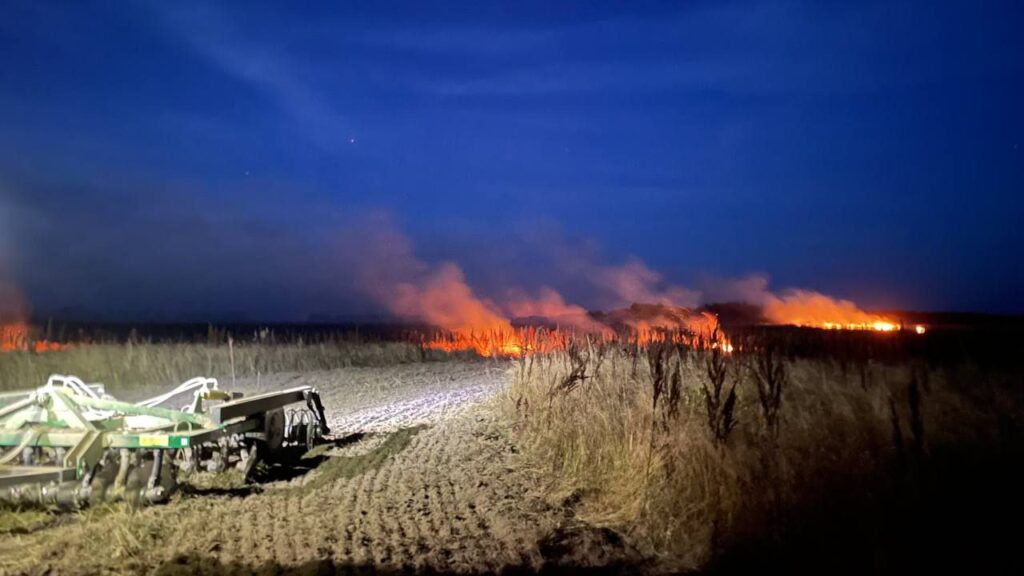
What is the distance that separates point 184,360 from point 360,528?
669 inches

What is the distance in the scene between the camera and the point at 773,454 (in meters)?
7.09

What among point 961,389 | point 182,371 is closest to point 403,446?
point 961,389

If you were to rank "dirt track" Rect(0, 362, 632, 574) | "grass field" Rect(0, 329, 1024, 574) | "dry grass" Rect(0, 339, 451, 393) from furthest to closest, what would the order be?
"dry grass" Rect(0, 339, 451, 393) → "dirt track" Rect(0, 362, 632, 574) → "grass field" Rect(0, 329, 1024, 574)

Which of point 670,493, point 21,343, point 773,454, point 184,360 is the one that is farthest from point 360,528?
point 21,343

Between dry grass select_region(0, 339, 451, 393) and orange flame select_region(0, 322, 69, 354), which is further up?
orange flame select_region(0, 322, 69, 354)

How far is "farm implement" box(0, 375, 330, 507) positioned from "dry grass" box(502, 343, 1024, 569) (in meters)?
3.81

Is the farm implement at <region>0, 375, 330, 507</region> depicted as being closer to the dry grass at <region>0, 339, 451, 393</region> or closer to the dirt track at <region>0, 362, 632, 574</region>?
the dirt track at <region>0, 362, 632, 574</region>

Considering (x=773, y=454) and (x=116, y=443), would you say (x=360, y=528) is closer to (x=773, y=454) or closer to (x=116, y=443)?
(x=116, y=443)

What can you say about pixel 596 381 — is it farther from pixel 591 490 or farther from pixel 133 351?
pixel 133 351

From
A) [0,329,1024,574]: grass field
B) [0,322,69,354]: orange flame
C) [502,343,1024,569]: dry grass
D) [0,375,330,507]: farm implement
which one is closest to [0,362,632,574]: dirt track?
[0,329,1024,574]: grass field

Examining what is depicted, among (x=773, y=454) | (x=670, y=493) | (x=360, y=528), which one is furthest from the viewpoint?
(x=360, y=528)

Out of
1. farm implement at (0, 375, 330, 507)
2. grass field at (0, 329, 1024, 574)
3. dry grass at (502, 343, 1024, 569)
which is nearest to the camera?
grass field at (0, 329, 1024, 574)

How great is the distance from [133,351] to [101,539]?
54.4 feet

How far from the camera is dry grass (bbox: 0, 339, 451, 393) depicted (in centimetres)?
2108
